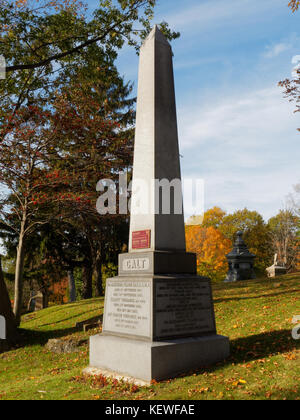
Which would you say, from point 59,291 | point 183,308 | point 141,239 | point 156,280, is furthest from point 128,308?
point 59,291

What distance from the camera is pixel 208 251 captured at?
135 feet

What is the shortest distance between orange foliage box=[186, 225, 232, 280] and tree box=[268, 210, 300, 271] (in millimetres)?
8061

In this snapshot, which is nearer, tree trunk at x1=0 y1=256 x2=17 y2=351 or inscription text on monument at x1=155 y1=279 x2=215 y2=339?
inscription text on monument at x1=155 y1=279 x2=215 y2=339

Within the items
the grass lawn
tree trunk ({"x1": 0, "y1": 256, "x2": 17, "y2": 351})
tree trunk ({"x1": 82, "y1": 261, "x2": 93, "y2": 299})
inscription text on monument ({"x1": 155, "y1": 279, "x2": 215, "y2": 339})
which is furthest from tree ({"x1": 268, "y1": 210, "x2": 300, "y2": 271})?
inscription text on monument ({"x1": 155, "y1": 279, "x2": 215, "y2": 339})

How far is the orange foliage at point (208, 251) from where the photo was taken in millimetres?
40219

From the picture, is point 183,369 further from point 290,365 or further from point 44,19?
point 44,19

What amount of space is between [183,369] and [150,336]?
2.77 feet

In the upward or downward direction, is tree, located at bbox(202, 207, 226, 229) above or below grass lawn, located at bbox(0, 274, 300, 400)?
above

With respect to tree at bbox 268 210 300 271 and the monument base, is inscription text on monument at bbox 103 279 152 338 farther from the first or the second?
tree at bbox 268 210 300 271

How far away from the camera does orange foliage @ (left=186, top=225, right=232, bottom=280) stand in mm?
40219

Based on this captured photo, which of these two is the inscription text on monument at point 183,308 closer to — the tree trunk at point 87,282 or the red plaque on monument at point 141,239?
the red plaque on monument at point 141,239
